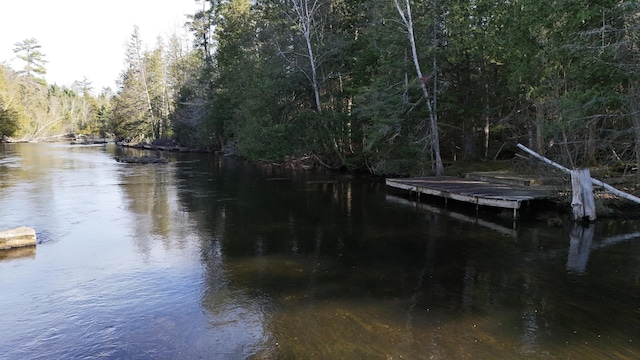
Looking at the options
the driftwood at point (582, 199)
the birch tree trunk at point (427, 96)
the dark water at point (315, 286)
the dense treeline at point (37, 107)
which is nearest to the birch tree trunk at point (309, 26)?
the birch tree trunk at point (427, 96)

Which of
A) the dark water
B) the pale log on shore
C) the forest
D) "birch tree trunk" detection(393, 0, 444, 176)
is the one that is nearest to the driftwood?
the dark water

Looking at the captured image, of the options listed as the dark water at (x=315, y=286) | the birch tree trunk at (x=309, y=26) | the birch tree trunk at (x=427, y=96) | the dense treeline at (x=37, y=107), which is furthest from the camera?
the dense treeline at (x=37, y=107)

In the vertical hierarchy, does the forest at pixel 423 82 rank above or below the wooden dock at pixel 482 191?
above

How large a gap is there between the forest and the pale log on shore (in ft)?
42.1

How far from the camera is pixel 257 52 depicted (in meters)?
32.6

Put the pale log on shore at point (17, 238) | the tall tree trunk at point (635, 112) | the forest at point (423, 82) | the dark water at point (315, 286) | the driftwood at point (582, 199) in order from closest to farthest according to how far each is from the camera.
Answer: the dark water at point (315, 286) < the pale log on shore at point (17, 238) < the driftwood at point (582, 199) < the tall tree trunk at point (635, 112) < the forest at point (423, 82)

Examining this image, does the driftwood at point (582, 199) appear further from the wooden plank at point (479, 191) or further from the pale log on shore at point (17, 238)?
the pale log on shore at point (17, 238)

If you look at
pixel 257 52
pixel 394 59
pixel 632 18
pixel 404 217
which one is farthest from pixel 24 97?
pixel 632 18

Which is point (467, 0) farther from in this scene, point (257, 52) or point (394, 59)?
point (257, 52)

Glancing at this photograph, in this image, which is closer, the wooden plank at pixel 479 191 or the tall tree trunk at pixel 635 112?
the tall tree trunk at pixel 635 112

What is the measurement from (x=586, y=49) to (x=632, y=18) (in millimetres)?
1234

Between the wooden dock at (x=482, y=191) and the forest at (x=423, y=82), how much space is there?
1.74 metres

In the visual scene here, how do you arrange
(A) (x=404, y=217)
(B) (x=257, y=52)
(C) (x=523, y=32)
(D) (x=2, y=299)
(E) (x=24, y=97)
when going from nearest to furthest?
1. (D) (x=2, y=299)
2. (A) (x=404, y=217)
3. (C) (x=523, y=32)
4. (B) (x=257, y=52)
5. (E) (x=24, y=97)

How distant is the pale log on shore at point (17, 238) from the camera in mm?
9648
